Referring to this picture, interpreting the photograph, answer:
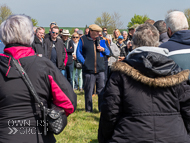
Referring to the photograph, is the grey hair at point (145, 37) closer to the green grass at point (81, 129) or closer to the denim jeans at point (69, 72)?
the green grass at point (81, 129)

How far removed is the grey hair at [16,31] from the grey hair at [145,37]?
42.2 inches

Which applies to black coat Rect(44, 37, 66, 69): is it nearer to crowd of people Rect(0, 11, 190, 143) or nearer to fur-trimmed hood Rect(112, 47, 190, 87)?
crowd of people Rect(0, 11, 190, 143)

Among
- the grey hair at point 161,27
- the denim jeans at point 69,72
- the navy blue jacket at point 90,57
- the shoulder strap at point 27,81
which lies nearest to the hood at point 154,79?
the shoulder strap at point 27,81

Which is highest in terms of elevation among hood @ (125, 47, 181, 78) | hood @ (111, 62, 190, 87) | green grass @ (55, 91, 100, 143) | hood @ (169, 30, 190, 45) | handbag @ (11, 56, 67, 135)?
hood @ (169, 30, 190, 45)

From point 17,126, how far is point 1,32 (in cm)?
93

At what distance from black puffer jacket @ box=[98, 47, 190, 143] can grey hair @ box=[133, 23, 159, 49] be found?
0.78ft

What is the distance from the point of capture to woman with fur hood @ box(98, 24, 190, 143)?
7.60 ft

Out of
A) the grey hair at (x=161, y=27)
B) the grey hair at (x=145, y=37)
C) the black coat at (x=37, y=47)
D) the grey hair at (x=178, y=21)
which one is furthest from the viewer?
the black coat at (x=37, y=47)

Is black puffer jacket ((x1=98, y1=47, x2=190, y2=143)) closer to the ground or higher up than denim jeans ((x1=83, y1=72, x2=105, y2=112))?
higher up

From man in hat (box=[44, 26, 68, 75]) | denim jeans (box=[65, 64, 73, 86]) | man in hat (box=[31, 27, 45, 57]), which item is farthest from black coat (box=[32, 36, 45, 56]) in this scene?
denim jeans (box=[65, 64, 73, 86])

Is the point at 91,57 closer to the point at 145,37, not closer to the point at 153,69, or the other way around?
the point at 145,37

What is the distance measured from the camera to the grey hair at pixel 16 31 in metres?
2.50

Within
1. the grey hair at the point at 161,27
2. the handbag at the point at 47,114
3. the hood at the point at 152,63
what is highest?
the grey hair at the point at 161,27

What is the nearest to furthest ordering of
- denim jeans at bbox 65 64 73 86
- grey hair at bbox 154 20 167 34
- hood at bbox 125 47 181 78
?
hood at bbox 125 47 181 78, grey hair at bbox 154 20 167 34, denim jeans at bbox 65 64 73 86
